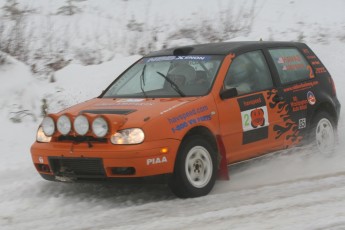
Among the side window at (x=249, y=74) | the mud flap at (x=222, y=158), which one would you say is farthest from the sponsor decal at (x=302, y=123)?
the mud flap at (x=222, y=158)

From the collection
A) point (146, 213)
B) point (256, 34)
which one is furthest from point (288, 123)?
point (256, 34)

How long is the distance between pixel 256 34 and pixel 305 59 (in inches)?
250

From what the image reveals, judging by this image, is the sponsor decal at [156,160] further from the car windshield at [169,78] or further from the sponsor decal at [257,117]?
the sponsor decal at [257,117]

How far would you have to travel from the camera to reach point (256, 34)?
45.9ft

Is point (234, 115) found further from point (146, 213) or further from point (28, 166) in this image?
point (28, 166)

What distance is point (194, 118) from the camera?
596cm

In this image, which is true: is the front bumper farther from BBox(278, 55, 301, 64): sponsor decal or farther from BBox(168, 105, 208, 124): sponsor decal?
BBox(278, 55, 301, 64): sponsor decal

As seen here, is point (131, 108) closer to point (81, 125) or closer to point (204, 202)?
point (81, 125)

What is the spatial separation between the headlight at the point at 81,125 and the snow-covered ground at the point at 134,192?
2.41 feet

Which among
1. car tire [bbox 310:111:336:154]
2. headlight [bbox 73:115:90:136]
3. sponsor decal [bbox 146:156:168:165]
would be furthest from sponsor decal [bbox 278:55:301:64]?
headlight [bbox 73:115:90:136]

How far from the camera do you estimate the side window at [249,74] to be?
21.7ft

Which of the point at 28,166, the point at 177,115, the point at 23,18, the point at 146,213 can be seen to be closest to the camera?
the point at 146,213

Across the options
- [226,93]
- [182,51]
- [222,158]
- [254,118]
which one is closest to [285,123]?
[254,118]

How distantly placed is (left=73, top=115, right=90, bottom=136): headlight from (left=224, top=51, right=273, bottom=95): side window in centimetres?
167
